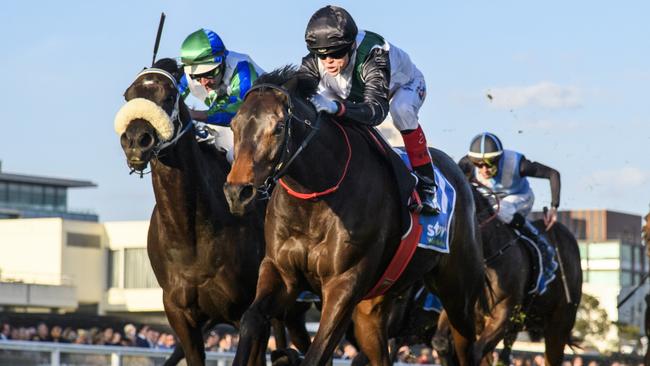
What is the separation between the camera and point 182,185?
8.70m

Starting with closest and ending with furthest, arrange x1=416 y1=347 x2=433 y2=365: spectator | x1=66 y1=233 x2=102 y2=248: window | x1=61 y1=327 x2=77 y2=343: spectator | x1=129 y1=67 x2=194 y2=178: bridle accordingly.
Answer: x1=129 y1=67 x2=194 y2=178: bridle, x1=61 y1=327 x2=77 y2=343: spectator, x1=416 y1=347 x2=433 y2=365: spectator, x1=66 y1=233 x2=102 y2=248: window

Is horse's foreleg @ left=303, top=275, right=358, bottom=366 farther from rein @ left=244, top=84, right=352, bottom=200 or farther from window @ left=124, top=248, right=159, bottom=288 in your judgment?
window @ left=124, top=248, right=159, bottom=288

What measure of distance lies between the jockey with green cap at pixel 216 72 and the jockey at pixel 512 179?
4191mm

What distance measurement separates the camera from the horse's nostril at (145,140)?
26.8 feet

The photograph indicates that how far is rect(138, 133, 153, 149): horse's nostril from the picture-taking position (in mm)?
8156

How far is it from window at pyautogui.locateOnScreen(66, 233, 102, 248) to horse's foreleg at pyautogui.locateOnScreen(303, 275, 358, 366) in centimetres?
4790

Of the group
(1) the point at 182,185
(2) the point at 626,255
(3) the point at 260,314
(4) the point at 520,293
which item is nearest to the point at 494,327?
(4) the point at 520,293

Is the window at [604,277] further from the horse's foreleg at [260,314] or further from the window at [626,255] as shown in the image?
the horse's foreleg at [260,314]

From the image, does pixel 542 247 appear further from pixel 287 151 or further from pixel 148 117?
pixel 287 151

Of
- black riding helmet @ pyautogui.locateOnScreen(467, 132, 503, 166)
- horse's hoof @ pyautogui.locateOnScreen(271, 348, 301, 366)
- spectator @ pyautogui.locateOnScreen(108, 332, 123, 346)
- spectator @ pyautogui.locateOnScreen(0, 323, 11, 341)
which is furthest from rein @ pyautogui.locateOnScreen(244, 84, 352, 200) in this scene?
spectator @ pyautogui.locateOnScreen(0, 323, 11, 341)

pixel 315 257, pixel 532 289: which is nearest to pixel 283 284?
pixel 315 257

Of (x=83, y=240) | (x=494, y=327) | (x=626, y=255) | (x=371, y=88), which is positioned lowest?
(x=626, y=255)

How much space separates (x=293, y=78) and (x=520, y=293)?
6.02 metres

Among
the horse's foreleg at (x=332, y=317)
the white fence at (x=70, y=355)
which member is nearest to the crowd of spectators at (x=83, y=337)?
the white fence at (x=70, y=355)
